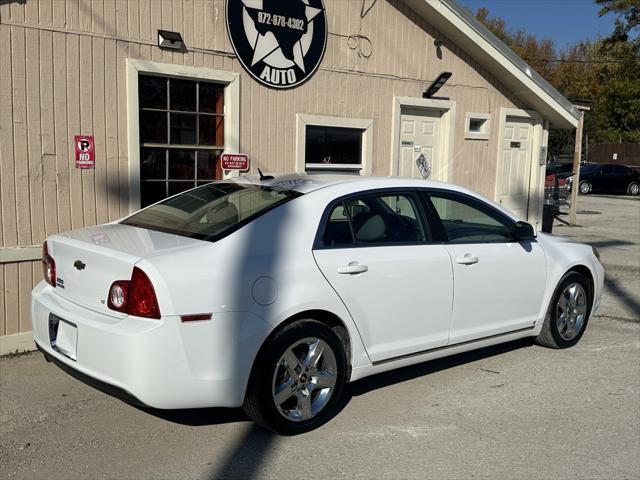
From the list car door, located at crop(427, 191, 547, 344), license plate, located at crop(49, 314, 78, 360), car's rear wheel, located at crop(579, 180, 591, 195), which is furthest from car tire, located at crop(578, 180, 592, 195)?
license plate, located at crop(49, 314, 78, 360)

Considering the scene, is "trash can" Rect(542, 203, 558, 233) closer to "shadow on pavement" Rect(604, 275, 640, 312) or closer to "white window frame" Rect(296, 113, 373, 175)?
"shadow on pavement" Rect(604, 275, 640, 312)

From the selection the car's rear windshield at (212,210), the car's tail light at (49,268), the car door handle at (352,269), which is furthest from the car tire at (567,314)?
the car's tail light at (49,268)

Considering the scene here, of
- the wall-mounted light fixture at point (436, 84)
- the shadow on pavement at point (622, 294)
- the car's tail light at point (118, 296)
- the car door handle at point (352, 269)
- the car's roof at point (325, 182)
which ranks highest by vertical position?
the wall-mounted light fixture at point (436, 84)

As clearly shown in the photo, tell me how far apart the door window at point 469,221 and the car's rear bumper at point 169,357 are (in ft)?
6.29

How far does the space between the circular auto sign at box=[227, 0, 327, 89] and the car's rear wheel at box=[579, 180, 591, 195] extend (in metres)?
23.6

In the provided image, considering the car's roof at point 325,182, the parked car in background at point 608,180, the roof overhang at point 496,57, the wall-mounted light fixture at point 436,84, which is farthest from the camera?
the parked car in background at point 608,180

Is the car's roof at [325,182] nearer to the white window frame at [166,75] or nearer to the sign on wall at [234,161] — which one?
the white window frame at [166,75]

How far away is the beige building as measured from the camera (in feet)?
19.1

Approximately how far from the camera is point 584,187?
28656 mm

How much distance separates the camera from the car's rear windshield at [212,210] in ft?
13.4

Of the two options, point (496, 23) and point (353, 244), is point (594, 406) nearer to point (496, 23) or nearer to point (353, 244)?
point (353, 244)

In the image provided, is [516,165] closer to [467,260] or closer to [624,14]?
[467,260]

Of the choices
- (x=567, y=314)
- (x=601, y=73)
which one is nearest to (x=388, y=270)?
(x=567, y=314)

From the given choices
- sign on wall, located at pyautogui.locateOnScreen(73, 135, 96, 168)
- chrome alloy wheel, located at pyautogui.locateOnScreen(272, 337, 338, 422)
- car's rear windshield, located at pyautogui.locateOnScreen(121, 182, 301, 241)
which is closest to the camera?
chrome alloy wheel, located at pyautogui.locateOnScreen(272, 337, 338, 422)
